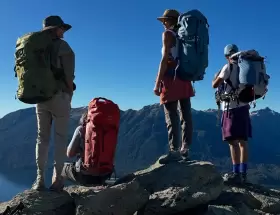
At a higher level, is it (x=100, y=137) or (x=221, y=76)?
(x=221, y=76)

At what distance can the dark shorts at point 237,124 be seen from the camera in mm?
8969

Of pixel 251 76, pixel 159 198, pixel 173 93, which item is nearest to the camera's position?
pixel 159 198

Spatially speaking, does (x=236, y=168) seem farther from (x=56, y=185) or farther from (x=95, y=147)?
(x=56, y=185)

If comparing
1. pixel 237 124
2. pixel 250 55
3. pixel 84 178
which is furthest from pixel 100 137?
pixel 250 55

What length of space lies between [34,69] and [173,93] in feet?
10.8

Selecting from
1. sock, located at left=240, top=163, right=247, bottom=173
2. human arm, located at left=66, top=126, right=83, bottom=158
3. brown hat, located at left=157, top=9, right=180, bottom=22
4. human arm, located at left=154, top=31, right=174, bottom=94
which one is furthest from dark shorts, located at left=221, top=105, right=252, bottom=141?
human arm, located at left=66, top=126, right=83, bottom=158

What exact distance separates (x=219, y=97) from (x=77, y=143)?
4.01 m

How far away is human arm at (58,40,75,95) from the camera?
6371 millimetres

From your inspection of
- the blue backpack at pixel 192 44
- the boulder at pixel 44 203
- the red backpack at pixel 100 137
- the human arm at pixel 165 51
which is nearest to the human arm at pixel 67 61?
the red backpack at pixel 100 137

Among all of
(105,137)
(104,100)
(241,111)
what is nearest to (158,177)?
(105,137)

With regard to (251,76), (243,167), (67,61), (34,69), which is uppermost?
(251,76)

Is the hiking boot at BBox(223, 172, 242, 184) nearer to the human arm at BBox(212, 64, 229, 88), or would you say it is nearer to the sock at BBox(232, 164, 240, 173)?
the sock at BBox(232, 164, 240, 173)

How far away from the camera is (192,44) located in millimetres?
7676

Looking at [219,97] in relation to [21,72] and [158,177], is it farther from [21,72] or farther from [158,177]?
[21,72]
